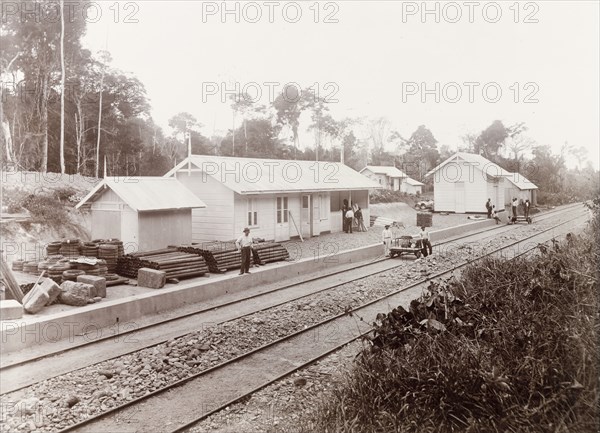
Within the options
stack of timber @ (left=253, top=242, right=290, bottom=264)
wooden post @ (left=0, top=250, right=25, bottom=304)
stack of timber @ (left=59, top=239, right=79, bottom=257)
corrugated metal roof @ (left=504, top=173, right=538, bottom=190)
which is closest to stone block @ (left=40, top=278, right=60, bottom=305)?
wooden post @ (left=0, top=250, right=25, bottom=304)

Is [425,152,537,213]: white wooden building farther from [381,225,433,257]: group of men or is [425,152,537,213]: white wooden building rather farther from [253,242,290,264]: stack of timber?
[253,242,290,264]: stack of timber

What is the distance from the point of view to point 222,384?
28.6 ft

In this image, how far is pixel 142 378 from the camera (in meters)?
8.84

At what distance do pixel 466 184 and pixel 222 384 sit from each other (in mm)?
35618

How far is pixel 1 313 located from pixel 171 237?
27.9ft

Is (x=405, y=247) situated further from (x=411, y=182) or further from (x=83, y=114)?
(x=411, y=182)

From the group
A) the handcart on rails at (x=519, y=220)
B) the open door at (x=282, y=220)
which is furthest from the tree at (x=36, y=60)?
the handcart on rails at (x=519, y=220)

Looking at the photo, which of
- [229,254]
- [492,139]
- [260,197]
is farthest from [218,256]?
[492,139]

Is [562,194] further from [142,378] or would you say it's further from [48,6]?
[142,378]

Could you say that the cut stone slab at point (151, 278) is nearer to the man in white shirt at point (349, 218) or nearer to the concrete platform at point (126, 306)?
the concrete platform at point (126, 306)

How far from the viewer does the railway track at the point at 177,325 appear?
9.16 meters

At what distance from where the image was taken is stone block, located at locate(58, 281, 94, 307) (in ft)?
41.9

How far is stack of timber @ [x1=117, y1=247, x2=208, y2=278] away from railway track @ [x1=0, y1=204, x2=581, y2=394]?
2.44m

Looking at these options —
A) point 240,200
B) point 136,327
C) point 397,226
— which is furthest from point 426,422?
point 397,226
